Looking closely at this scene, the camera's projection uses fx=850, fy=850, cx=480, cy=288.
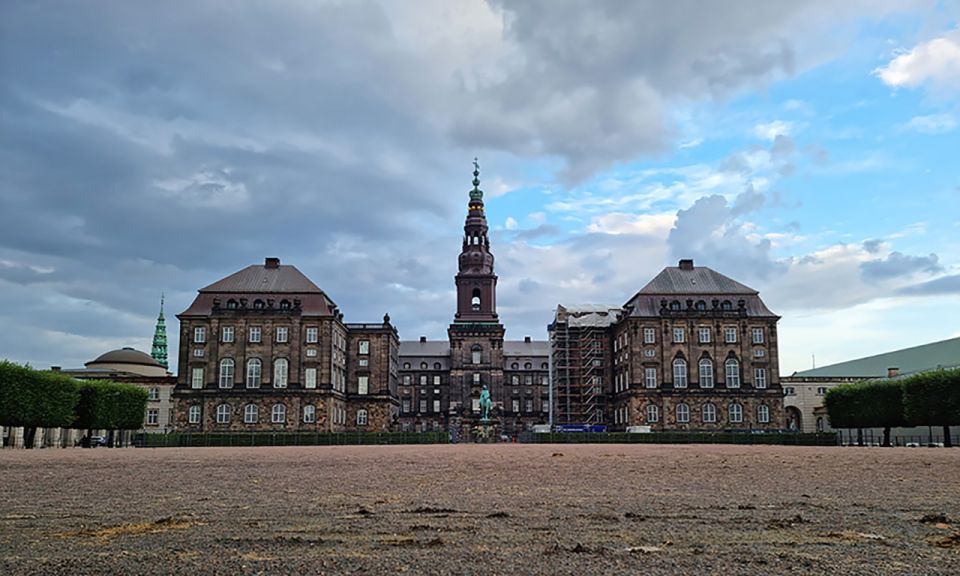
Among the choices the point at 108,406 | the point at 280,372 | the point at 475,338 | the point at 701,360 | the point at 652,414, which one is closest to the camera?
the point at 108,406

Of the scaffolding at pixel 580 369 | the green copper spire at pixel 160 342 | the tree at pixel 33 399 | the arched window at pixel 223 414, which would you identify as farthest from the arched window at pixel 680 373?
the green copper spire at pixel 160 342

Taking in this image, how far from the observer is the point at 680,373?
90.1 meters

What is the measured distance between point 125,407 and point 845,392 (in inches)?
2414

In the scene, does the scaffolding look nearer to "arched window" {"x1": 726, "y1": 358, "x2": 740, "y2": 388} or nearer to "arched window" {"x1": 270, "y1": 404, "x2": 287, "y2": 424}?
"arched window" {"x1": 726, "y1": 358, "x2": 740, "y2": 388}

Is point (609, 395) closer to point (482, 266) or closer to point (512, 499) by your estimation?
point (482, 266)

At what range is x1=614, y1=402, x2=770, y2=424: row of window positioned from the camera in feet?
291

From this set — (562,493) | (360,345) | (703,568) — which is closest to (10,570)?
(703,568)

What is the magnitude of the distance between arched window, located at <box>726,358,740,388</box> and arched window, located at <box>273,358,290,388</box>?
46.5 metres

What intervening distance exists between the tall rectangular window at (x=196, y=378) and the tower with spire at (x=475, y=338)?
129ft

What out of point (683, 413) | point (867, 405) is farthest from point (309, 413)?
point (867, 405)

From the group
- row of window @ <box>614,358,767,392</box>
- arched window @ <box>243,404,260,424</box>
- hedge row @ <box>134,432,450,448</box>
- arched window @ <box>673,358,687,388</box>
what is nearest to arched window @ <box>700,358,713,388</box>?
row of window @ <box>614,358,767,392</box>

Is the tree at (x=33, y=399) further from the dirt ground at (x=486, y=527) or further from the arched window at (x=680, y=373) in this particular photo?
the arched window at (x=680, y=373)

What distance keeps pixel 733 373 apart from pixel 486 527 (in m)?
83.5

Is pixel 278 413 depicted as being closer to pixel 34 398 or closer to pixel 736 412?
pixel 34 398
